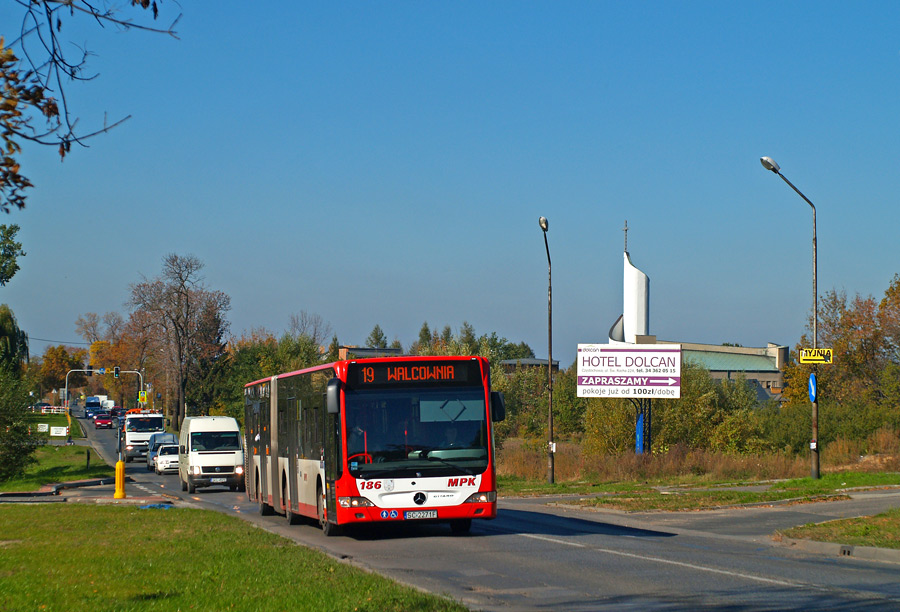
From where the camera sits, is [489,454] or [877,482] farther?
[877,482]

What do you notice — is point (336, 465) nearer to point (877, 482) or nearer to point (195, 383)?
point (877, 482)

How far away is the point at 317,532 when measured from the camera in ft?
61.5

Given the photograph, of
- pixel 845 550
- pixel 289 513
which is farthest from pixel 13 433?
pixel 845 550

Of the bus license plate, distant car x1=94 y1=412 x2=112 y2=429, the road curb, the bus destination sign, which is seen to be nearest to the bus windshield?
the bus destination sign

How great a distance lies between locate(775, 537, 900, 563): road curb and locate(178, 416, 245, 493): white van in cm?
2217

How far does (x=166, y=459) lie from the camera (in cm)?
4734

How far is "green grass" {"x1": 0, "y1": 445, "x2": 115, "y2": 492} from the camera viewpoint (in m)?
35.6

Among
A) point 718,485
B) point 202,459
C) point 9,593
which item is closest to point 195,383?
point 202,459

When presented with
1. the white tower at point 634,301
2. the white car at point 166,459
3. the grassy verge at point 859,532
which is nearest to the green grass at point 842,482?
the grassy verge at point 859,532

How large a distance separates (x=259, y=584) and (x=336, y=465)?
16.9 feet

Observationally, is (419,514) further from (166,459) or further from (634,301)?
(634,301)

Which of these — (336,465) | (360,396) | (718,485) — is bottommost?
(718,485)

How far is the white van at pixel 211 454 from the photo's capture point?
33750 mm

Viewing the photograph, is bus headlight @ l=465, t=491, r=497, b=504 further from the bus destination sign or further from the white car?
the white car
